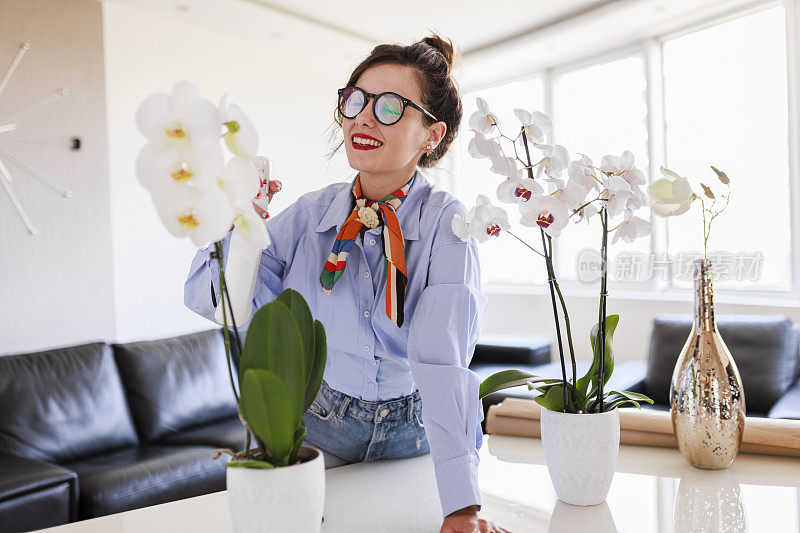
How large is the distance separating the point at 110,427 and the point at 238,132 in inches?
113

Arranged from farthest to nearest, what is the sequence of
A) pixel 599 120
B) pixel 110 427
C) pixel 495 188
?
pixel 495 188, pixel 599 120, pixel 110 427

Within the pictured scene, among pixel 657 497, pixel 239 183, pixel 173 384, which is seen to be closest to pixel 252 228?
pixel 239 183

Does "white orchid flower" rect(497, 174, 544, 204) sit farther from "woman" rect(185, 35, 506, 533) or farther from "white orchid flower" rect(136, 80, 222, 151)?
"white orchid flower" rect(136, 80, 222, 151)

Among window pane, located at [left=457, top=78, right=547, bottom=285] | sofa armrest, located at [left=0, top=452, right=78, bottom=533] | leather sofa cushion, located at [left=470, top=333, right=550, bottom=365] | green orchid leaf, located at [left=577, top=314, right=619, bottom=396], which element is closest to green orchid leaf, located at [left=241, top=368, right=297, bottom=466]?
green orchid leaf, located at [left=577, top=314, right=619, bottom=396]

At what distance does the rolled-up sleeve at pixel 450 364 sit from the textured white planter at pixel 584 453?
0.12 metres

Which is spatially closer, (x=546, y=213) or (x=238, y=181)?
(x=238, y=181)

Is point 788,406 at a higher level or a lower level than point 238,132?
lower

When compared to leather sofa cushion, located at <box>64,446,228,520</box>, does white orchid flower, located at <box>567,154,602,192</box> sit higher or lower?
higher

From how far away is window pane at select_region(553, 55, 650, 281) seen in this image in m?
4.79

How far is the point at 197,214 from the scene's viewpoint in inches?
21.5

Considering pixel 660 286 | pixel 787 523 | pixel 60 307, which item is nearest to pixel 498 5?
pixel 660 286

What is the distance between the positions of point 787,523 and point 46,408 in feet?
9.46

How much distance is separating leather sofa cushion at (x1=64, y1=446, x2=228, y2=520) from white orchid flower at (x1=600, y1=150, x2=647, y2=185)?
189 cm

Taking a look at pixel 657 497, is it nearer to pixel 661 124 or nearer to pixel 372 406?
pixel 372 406
